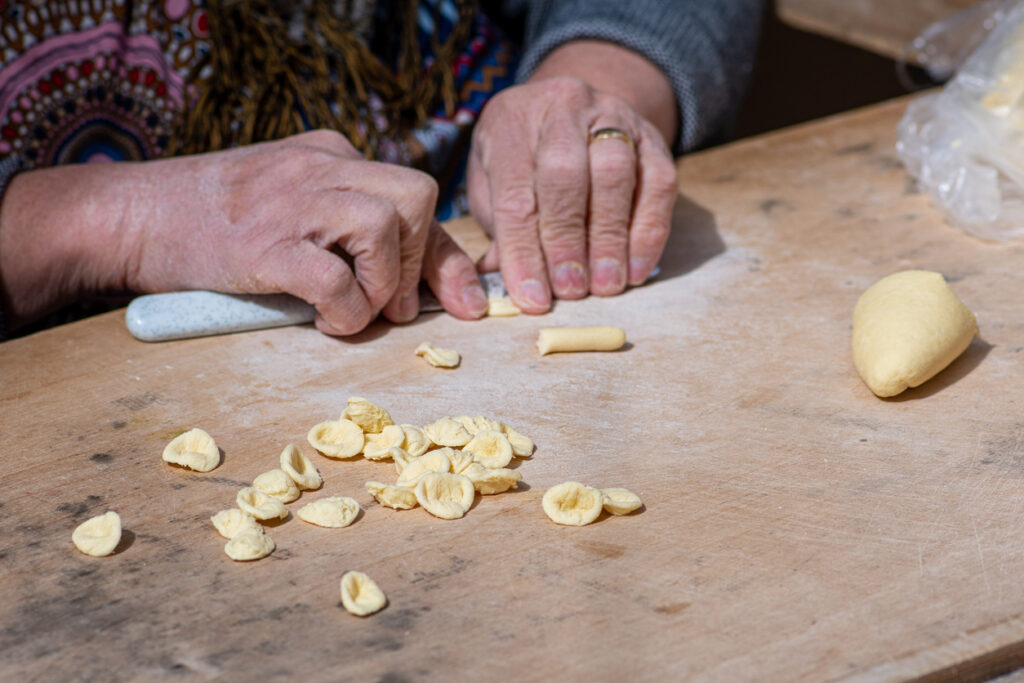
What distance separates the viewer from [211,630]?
2.42 ft

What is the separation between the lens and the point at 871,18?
2754 mm

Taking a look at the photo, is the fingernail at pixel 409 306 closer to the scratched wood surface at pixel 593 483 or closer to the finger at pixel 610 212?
the scratched wood surface at pixel 593 483

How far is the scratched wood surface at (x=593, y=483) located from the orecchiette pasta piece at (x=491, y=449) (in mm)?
41

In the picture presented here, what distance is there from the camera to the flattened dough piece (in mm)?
1010

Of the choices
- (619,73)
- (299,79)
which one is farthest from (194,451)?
(619,73)

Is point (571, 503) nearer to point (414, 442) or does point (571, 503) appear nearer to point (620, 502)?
point (620, 502)

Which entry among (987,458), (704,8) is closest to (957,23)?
(704,8)

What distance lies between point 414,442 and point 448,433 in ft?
0.12

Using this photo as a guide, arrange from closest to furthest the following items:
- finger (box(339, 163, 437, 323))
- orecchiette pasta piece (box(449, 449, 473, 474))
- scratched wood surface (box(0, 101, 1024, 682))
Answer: scratched wood surface (box(0, 101, 1024, 682)) → orecchiette pasta piece (box(449, 449, 473, 474)) → finger (box(339, 163, 437, 323))

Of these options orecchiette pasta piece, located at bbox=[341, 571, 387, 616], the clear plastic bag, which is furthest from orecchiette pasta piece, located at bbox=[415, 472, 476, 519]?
the clear plastic bag

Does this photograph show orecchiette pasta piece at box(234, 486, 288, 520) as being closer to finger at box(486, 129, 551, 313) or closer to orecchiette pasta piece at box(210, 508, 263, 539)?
orecchiette pasta piece at box(210, 508, 263, 539)

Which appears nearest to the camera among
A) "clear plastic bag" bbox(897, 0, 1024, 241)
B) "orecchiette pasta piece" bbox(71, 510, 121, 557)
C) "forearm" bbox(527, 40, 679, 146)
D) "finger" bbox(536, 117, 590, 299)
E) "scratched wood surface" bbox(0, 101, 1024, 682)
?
"scratched wood surface" bbox(0, 101, 1024, 682)

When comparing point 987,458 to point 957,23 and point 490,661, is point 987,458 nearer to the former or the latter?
point 490,661

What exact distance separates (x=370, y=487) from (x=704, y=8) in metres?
1.25
